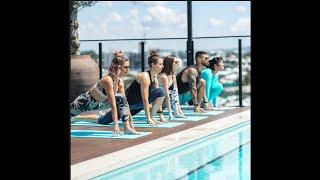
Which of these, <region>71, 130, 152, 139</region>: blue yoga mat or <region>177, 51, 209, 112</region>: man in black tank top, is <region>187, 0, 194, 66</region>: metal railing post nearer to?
<region>177, 51, 209, 112</region>: man in black tank top

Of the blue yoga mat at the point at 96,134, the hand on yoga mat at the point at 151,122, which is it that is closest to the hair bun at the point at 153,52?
the hand on yoga mat at the point at 151,122

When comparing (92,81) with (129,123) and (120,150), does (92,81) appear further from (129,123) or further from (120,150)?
(120,150)

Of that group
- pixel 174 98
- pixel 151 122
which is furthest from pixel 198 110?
pixel 151 122

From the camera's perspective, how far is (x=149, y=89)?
8.28 meters

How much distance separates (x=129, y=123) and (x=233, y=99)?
468 centimetres

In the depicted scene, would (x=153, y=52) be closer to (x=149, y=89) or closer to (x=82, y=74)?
(x=149, y=89)

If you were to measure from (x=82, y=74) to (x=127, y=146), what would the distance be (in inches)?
176

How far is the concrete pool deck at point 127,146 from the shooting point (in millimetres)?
5062

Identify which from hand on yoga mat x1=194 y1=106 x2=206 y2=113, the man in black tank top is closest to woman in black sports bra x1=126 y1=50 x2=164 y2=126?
the man in black tank top

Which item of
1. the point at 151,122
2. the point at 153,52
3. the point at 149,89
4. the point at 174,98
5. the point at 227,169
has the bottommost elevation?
the point at 227,169

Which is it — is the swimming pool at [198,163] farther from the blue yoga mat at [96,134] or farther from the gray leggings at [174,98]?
the gray leggings at [174,98]

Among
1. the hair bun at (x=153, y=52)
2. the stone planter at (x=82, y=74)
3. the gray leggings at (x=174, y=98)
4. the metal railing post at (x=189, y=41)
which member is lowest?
the gray leggings at (x=174, y=98)

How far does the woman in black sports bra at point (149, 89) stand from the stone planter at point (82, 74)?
2268 mm
